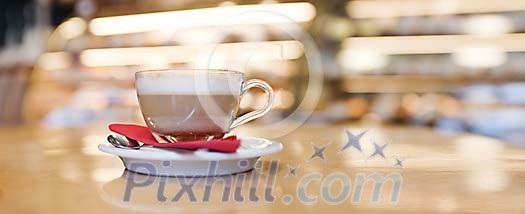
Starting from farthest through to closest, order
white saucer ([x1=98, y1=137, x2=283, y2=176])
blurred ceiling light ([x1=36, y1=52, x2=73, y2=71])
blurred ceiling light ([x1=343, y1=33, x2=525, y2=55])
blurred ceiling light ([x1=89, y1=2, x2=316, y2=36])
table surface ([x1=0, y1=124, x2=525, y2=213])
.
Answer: blurred ceiling light ([x1=36, y1=52, x2=73, y2=71]), blurred ceiling light ([x1=89, y1=2, x2=316, y2=36]), blurred ceiling light ([x1=343, y1=33, x2=525, y2=55]), white saucer ([x1=98, y1=137, x2=283, y2=176]), table surface ([x1=0, y1=124, x2=525, y2=213])

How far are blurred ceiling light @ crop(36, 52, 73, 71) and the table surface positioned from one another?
120 inches

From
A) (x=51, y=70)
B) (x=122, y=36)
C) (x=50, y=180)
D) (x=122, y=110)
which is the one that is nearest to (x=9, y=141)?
(x=50, y=180)

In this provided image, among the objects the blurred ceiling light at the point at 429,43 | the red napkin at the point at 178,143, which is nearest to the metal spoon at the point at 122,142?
the red napkin at the point at 178,143

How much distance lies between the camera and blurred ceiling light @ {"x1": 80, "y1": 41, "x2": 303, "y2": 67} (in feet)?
10.5

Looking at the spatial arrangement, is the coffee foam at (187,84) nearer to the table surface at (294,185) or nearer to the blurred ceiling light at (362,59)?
the table surface at (294,185)

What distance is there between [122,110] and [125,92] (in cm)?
11

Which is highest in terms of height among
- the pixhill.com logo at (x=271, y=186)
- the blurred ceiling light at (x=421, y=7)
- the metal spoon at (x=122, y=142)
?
the blurred ceiling light at (x=421, y=7)

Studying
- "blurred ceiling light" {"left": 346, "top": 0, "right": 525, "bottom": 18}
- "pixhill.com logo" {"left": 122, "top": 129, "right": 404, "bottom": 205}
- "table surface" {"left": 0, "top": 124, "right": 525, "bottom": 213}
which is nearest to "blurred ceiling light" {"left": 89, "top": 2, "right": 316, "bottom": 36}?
"blurred ceiling light" {"left": 346, "top": 0, "right": 525, "bottom": 18}

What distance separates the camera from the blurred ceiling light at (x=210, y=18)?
10.4 feet

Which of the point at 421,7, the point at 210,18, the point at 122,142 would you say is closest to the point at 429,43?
the point at 421,7

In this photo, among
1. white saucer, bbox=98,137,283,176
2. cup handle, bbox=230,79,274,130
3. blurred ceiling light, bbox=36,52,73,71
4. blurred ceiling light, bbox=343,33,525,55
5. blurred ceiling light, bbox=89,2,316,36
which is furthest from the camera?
blurred ceiling light, bbox=36,52,73,71

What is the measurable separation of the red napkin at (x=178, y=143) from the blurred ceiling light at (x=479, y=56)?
8.20 feet

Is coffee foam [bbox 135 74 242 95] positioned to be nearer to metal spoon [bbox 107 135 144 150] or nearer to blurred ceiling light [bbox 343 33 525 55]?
metal spoon [bbox 107 135 144 150]

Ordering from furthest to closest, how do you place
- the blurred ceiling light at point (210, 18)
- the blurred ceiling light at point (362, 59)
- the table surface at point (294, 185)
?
the blurred ceiling light at point (210, 18)
the blurred ceiling light at point (362, 59)
the table surface at point (294, 185)
